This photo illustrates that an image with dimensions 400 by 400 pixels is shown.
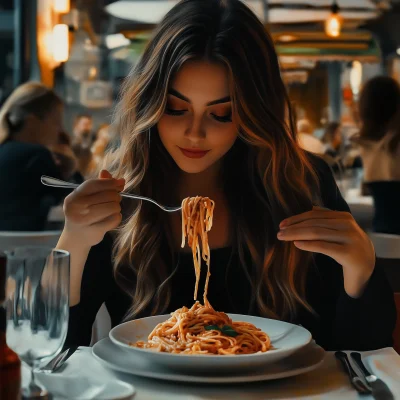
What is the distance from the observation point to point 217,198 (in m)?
2.02

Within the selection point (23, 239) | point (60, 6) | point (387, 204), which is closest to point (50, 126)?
point (23, 239)

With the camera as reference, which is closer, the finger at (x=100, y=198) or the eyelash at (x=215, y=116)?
the finger at (x=100, y=198)

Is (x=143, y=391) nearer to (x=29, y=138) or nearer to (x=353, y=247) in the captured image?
(x=353, y=247)

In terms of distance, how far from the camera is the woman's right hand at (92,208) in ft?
5.05

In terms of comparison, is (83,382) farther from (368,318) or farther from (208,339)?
(368,318)

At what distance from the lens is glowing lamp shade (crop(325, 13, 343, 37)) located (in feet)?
24.9

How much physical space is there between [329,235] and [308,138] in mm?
5622

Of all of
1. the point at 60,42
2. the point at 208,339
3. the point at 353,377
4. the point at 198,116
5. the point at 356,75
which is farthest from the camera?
the point at 356,75

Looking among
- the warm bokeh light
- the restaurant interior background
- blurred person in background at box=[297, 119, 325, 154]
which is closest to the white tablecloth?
blurred person in background at box=[297, 119, 325, 154]

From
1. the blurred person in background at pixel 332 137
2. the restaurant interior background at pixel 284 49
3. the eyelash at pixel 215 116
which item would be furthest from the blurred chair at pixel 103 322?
the blurred person in background at pixel 332 137

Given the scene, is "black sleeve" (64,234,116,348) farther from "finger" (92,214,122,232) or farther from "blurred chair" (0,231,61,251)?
"blurred chair" (0,231,61,251)

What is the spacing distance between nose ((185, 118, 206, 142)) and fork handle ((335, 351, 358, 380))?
0.55m

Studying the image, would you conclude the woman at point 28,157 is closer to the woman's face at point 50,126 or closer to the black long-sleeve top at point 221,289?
the woman's face at point 50,126

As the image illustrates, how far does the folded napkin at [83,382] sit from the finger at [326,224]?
42 centimetres
